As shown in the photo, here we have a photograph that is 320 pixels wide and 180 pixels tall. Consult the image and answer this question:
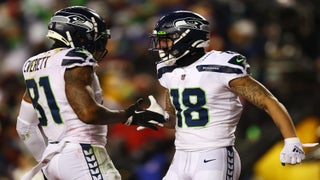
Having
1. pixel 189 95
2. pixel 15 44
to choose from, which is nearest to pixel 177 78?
pixel 189 95

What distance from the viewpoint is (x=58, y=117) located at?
7.02 m

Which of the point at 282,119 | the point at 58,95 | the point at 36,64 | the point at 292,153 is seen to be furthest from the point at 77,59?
the point at 292,153

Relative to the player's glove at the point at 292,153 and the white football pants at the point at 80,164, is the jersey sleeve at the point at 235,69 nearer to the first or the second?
the player's glove at the point at 292,153

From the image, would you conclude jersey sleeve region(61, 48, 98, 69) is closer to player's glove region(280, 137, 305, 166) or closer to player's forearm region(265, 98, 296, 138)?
player's forearm region(265, 98, 296, 138)

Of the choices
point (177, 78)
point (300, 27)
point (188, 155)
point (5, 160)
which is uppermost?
point (177, 78)

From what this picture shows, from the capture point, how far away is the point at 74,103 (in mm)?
6867

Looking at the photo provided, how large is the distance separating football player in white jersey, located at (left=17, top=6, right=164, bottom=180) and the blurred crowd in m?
3.02

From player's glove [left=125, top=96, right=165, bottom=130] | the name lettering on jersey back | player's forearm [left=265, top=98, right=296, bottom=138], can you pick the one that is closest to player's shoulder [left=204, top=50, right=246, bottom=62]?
player's forearm [left=265, top=98, right=296, bottom=138]

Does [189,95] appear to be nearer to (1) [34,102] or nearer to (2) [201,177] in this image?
(2) [201,177]

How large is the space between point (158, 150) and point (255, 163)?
1.03 meters

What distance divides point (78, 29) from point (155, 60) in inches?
210

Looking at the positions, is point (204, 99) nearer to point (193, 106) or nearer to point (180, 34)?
point (193, 106)

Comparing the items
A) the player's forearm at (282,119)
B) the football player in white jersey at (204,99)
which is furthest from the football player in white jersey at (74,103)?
the player's forearm at (282,119)

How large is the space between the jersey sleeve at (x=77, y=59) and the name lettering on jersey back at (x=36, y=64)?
207 millimetres
